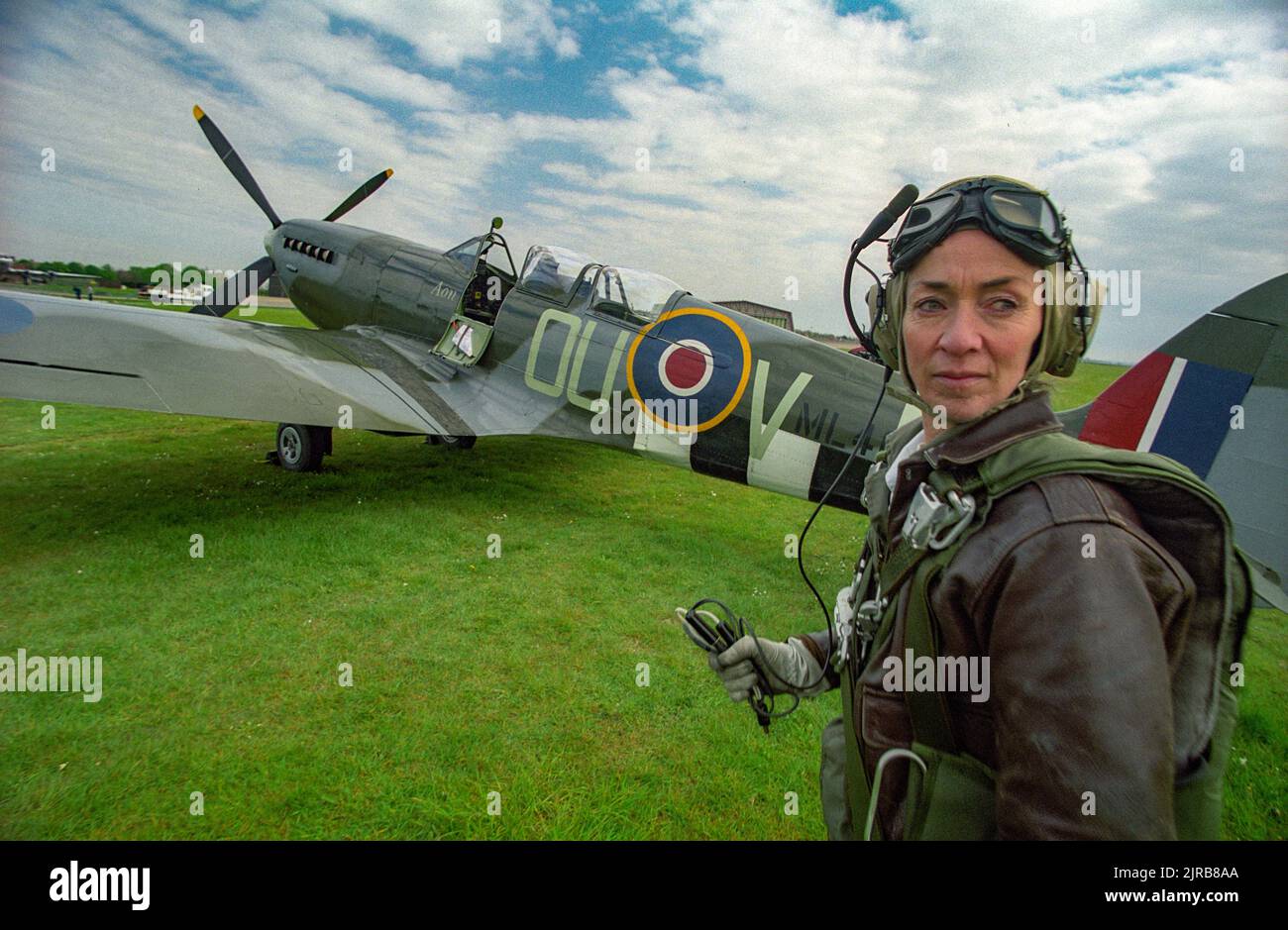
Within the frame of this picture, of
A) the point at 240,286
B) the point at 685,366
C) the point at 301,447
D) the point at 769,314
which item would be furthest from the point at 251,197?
the point at 769,314

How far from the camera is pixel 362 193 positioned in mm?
11133

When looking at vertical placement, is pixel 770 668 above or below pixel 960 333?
below

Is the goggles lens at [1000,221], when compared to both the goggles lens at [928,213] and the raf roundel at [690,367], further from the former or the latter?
the raf roundel at [690,367]

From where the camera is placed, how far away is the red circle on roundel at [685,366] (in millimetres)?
5770

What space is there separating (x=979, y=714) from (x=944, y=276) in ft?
2.60

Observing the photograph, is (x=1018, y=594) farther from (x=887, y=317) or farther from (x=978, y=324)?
(x=887, y=317)

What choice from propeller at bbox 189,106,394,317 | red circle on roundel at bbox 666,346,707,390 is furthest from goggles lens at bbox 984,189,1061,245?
propeller at bbox 189,106,394,317

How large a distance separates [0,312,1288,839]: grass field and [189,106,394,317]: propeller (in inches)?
212

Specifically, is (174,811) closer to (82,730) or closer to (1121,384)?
(82,730)

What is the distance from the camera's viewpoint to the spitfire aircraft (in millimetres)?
3088

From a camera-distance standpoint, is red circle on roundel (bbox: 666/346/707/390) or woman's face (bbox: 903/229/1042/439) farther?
red circle on roundel (bbox: 666/346/707/390)

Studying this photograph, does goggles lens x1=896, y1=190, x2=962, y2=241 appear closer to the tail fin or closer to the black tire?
the tail fin

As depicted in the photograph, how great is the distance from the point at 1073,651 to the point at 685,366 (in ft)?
17.2
